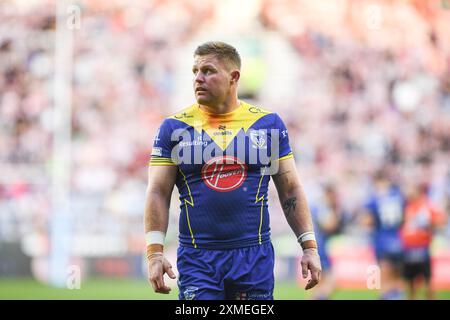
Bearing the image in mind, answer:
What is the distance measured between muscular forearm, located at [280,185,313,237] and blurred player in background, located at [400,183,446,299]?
808cm

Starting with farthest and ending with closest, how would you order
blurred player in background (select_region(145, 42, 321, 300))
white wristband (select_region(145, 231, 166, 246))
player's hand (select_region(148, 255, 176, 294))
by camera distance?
white wristband (select_region(145, 231, 166, 246)), blurred player in background (select_region(145, 42, 321, 300)), player's hand (select_region(148, 255, 176, 294))

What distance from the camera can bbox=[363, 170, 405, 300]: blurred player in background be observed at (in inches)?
516

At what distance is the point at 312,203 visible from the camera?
593 inches

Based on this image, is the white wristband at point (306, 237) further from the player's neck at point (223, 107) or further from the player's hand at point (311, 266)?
the player's neck at point (223, 107)

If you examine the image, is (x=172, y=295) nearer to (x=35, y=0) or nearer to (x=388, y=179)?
(x=388, y=179)

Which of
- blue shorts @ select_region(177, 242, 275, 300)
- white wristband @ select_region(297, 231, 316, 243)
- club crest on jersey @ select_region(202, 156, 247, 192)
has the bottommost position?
blue shorts @ select_region(177, 242, 275, 300)

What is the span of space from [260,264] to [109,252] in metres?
11.6

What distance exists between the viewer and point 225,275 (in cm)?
501

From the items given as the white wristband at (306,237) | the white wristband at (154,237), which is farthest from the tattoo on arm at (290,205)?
the white wristband at (154,237)

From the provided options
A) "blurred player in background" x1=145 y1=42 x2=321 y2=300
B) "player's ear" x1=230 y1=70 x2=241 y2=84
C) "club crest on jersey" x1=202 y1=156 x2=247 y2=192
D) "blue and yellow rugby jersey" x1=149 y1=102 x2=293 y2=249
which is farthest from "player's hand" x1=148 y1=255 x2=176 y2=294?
"player's ear" x1=230 y1=70 x2=241 y2=84

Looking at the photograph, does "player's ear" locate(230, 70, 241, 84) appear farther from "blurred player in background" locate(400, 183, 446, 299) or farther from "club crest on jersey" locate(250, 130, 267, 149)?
"blurred player in background" locate(400, 183, 446, 299)

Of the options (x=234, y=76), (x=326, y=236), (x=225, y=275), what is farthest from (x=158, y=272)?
(x=326, y=236)

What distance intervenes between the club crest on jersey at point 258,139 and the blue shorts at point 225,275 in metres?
0.62
